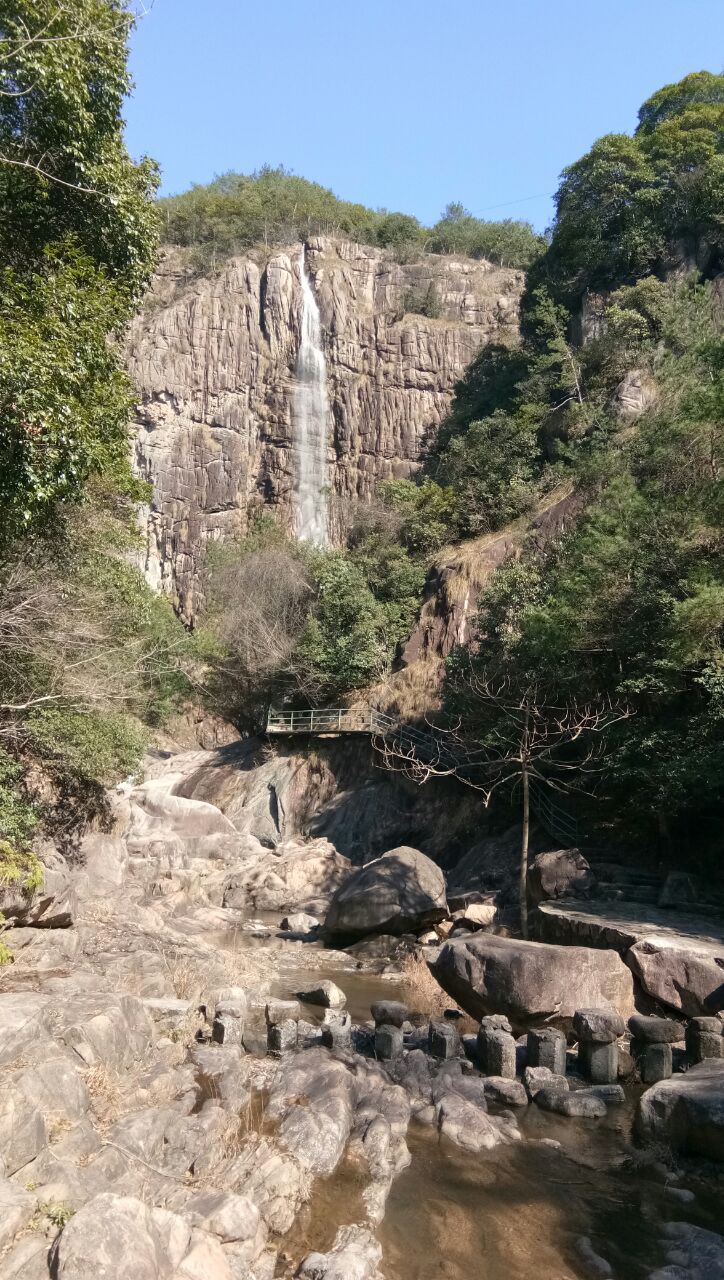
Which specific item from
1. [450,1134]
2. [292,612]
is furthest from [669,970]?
[292,612]

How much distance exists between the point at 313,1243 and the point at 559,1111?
3244mm

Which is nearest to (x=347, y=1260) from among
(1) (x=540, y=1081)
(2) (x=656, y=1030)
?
(1) (x=540, y=1081)

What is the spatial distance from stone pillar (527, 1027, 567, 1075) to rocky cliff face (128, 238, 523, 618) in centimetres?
3722

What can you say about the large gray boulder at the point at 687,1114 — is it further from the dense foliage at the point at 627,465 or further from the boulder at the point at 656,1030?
the dense foliage at the point at 627,465

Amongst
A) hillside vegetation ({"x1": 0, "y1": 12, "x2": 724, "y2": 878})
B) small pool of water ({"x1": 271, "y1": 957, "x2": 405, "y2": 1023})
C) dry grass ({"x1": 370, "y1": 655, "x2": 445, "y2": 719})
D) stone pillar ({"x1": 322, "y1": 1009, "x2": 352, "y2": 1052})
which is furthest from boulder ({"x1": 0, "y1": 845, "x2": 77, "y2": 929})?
dry grass ({"x1": 370, "y1": 655, "x2": 445, "y2": 719})

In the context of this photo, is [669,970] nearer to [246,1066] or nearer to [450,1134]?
[450,1134]

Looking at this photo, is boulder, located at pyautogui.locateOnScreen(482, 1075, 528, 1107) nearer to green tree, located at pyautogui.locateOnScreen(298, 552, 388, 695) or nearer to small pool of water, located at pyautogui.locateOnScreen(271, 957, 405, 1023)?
small pool of water, located at pyautogui.locateOnScreen(271, 957, 405, 1023)

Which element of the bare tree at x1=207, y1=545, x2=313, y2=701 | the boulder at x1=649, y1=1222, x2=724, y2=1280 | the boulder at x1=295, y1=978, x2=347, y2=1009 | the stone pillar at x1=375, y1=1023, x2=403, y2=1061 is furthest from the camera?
the bare tree at x1=207, y1=545, x2=313, y2=701

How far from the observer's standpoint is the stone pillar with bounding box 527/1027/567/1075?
28.2ft

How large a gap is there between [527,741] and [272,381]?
122ft

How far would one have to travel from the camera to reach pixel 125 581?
513 inches

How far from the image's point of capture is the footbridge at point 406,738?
690 inches

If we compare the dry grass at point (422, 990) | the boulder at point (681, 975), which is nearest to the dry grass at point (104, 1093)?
the dry grass at point (422, 990)

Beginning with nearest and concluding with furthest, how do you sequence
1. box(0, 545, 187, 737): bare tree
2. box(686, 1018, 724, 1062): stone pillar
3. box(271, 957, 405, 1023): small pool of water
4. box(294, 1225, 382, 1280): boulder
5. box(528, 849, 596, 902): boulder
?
box(294, 1225, 382, 1280): boulder → box(686, 1018, 724, 1062): stone pillar → box(0, 545, 187, 737): bare tree → box(271, 957, 405, 1023): small pool of water → box(528, 849, 596, 902): boulder
